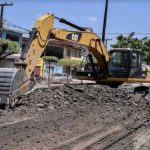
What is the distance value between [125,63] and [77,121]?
28.6ft

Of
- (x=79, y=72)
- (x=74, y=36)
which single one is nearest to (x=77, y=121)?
(x=74, y=36)

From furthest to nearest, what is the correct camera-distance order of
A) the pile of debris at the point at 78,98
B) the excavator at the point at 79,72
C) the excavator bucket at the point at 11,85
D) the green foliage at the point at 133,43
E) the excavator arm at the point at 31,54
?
1. the green foliage at the point at 133,43
2. the pile of debris at the point at 78,98
3. the excavator at the point at 79,72
4. the excavator arm at the point at 31,54
5. the excavator bucket at the point at 11,85

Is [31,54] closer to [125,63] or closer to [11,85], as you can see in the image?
[11,85]

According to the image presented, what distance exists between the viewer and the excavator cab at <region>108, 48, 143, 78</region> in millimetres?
20375

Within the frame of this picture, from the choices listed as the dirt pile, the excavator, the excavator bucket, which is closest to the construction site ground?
the dirt pile

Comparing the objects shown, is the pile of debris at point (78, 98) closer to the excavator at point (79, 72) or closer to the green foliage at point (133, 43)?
the excavator at point (79, 72)

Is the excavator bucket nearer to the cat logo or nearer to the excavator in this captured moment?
the excavator

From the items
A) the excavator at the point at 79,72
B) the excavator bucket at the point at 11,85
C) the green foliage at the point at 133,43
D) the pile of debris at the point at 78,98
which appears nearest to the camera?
the excavator bucket at the point at 11,85

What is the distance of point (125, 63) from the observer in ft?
67.1

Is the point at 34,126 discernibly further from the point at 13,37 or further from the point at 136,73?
the point at 13,37

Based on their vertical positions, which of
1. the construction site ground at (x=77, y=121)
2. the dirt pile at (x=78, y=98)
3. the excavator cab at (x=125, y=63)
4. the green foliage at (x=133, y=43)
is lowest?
the construction site ground at (x=77, y=121)

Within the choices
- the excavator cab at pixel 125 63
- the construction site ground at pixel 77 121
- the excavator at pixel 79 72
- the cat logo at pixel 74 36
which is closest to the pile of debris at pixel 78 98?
the construction site ground at pixel 77 121

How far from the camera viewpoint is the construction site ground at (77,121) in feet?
31.5

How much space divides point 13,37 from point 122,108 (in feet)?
150
